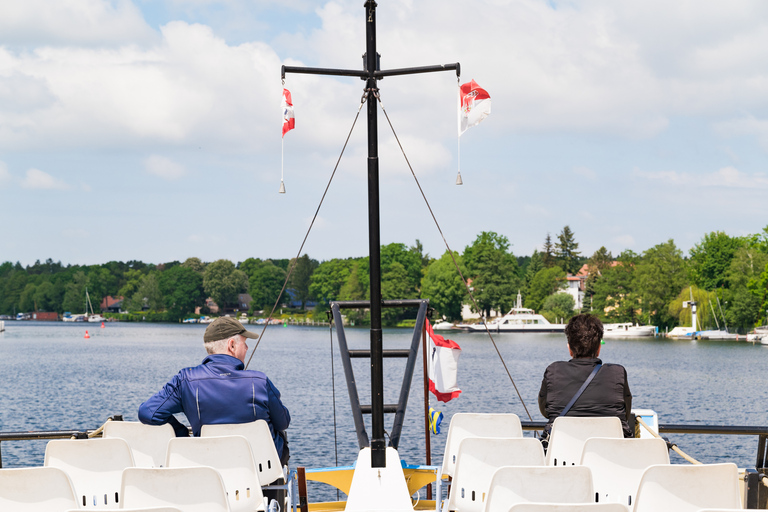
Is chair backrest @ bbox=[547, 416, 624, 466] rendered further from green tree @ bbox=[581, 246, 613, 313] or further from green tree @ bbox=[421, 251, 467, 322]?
green tree @ bbox=[581, 246, 613, 313]

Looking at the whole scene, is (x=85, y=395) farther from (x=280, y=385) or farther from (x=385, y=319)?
(x=385, y=319)

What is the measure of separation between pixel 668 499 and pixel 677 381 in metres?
44.5

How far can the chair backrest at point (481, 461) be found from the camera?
376cm

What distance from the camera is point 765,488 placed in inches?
199

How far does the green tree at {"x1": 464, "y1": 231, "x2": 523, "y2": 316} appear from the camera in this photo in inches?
4213

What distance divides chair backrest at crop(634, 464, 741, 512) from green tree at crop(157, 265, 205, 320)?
147049 millimetres

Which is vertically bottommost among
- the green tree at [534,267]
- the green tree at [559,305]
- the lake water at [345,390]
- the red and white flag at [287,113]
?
the lake water at [345,390]

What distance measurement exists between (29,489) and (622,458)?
2.65 metres

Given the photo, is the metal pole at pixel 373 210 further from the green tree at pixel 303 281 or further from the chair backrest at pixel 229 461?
the green tree at pixel 303 281

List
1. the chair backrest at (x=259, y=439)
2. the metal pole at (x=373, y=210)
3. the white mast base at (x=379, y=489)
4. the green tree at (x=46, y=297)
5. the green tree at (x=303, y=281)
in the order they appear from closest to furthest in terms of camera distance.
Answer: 1. the white mast base at (x=379, y=489)
2. the chair backrest at (x=259, y=439)
3. the metal pole at (x=373, y=210)
4. the green tree at (x=303, y=281)
5. the green tree at (x=46, y=297)

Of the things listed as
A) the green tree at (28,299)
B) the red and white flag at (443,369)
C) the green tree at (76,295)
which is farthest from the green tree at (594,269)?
the green tree at (28,299)

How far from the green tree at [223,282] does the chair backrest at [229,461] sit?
463ft

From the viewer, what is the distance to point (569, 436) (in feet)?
13.9

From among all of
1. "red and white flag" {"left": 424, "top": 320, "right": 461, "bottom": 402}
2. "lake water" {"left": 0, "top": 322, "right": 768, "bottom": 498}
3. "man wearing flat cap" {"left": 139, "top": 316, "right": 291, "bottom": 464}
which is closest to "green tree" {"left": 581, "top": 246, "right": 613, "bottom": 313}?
"lake water" {"left": 0, "top": 322, "right": 768, "bottom": 498}
